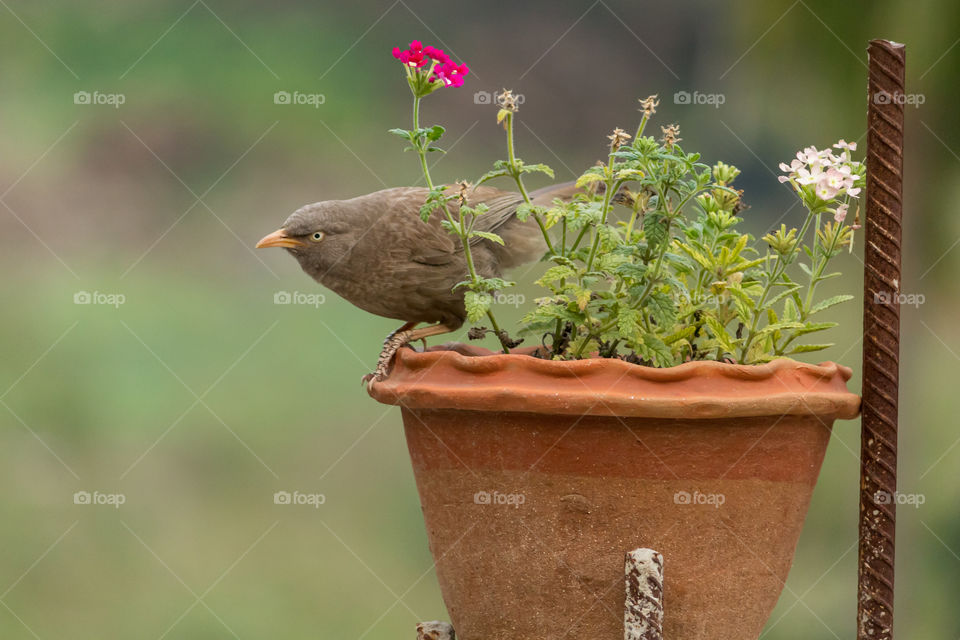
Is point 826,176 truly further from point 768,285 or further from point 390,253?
point 390,253

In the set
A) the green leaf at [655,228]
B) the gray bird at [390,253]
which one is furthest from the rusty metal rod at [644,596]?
the gray bird at [390,253]

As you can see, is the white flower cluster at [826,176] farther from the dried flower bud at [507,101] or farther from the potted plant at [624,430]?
the dried flower bud at [507,101]

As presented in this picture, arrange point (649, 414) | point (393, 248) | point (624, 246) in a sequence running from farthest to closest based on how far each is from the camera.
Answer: point (393, 248), point (624, 246), point (649, 414)

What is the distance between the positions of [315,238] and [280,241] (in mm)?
81

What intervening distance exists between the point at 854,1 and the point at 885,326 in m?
1.42

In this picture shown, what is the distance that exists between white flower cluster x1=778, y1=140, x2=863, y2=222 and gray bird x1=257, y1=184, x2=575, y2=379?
2.22ft

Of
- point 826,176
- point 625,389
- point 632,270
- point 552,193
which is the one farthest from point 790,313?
point 552,193

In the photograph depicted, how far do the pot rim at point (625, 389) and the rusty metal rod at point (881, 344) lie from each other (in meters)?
0.10

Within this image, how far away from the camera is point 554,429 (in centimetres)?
189

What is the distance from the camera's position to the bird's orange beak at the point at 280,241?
231cm

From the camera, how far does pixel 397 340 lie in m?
2.24

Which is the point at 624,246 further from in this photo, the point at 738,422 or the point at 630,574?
the point at 630,574

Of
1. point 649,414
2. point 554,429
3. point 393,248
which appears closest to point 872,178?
point 649,414

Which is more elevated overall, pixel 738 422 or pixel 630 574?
pixel 738 422
